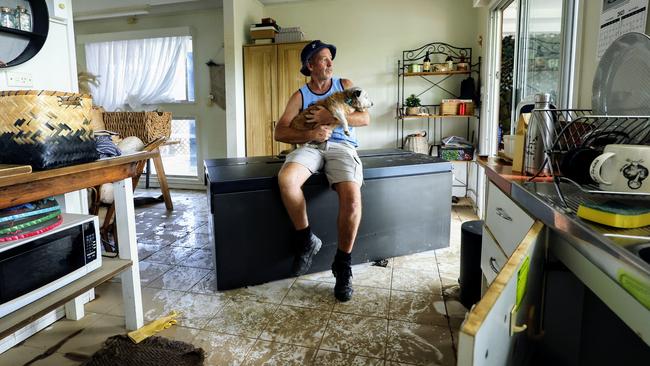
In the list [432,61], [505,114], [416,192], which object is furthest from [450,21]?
[416,192]

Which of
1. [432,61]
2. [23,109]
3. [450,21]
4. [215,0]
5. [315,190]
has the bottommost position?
[315,190]

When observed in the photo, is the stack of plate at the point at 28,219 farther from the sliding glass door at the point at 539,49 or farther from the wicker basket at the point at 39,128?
the sliding glass door at the point at 539,49

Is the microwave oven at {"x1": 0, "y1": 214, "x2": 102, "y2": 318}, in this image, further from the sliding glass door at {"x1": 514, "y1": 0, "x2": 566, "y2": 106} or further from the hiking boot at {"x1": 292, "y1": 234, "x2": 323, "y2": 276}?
the sliding glass door at {"x1": 514, "y1": 0, "x2": 566, "y2": 106}

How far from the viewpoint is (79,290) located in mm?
1357

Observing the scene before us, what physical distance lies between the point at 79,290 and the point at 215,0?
4.06 metres

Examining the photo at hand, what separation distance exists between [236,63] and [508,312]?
4.05 m

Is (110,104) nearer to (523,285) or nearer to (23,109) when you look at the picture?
(23,109)

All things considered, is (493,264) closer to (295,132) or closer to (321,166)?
(321,166)

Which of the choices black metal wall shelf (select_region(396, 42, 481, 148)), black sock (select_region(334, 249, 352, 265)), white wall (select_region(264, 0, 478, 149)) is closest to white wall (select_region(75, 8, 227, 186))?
white wall (select_region(264, 0, 478, 149))

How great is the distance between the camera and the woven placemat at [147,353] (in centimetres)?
146

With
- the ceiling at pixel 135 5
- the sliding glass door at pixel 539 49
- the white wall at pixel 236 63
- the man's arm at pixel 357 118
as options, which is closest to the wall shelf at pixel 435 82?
the sliding glass door at pixel 539 49

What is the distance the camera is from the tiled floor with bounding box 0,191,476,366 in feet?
5.04

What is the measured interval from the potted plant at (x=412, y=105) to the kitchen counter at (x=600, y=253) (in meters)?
3.15

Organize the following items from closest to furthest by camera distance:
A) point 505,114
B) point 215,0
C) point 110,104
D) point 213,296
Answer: point 213,296 → point 505,114 → point 215,0 → point 110,104
